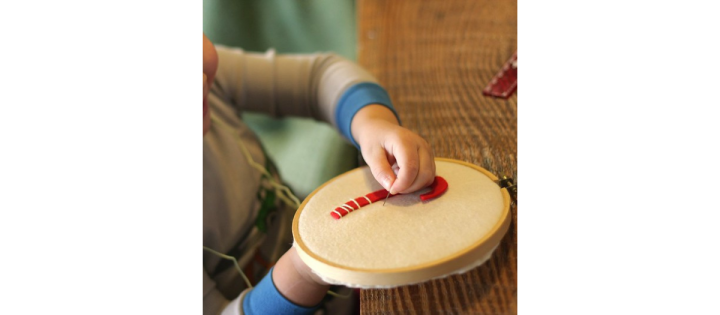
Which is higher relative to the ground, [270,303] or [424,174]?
[424,174]

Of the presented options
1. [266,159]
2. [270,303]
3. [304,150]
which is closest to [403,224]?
[270,303]

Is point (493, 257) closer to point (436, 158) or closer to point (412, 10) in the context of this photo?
point (436, 158)

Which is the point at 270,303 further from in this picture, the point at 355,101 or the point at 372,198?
the point at 355,101

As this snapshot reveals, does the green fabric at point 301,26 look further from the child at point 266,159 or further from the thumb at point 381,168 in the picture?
the thumb at point 381,168

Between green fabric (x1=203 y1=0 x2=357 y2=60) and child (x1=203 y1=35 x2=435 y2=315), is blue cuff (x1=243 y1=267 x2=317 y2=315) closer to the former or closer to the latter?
child (x1=203 y1=35 x2=435 y2=315)

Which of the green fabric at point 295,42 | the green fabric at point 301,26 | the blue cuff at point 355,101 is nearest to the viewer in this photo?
the blue cuff at point 355,101

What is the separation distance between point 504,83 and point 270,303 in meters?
0.44

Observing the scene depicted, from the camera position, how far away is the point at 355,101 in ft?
2.44

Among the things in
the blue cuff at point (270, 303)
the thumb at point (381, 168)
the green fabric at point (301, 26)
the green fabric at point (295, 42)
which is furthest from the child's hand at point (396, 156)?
the green fabric at point (301, 26)

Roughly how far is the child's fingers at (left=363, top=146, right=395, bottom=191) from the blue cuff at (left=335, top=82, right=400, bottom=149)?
130mm

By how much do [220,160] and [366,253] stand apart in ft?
1.33

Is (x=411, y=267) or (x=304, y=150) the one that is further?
(x=304, y=150)

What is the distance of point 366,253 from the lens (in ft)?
1.46

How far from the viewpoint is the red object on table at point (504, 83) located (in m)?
0.74
